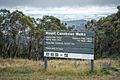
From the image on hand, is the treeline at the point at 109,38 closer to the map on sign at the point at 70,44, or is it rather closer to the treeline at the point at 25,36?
the treeline at the point at 25,36

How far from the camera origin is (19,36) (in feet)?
133

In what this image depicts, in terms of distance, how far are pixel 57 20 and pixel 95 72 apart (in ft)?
114

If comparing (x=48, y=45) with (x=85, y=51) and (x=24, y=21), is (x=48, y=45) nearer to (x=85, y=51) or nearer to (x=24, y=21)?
(x=85, y=51)

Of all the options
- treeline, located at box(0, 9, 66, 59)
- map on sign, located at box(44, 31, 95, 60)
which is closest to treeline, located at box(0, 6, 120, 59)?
treeline, located at box(0, 9, 66, 59)

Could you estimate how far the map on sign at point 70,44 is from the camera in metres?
15.5

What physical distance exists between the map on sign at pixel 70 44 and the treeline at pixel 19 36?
24133mm

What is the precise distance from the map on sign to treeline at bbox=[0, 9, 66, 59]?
24.1 metres

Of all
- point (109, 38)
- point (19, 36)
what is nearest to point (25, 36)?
point (19, 36)

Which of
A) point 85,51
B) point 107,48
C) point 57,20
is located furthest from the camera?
point 57,20

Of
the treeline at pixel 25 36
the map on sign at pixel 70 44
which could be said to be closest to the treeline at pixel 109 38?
the treeline at pixel 25 36

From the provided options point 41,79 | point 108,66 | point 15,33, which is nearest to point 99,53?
point 15,33

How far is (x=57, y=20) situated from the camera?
1943 inches

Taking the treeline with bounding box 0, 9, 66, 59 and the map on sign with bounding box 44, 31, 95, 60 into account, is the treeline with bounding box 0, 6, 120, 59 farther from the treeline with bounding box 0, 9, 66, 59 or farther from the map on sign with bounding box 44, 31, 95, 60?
the map on sign with bounding box 44, 31, 95, 60

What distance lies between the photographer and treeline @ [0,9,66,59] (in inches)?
1604
